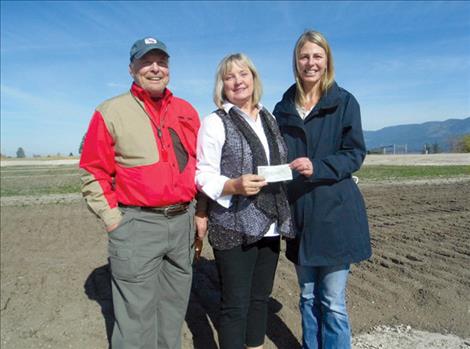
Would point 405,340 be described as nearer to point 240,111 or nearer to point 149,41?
point 240,111

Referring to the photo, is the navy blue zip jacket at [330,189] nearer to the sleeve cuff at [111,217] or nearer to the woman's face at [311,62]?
the woman's face at [311,62]

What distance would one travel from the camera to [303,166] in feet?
8.48

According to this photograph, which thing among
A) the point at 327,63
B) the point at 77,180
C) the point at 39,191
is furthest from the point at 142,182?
the point at 77,180

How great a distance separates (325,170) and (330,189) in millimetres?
199


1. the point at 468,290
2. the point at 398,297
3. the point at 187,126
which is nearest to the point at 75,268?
the point at 187,126

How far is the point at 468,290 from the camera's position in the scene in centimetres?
441

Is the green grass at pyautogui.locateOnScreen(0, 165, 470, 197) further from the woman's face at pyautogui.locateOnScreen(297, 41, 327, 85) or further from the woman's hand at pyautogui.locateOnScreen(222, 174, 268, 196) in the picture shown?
the woman's hand at pyautogui.locateOnScreen(222, 174, 268, 196)

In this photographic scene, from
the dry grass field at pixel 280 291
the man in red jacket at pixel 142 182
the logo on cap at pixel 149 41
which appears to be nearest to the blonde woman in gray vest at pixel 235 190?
the man in red jacket at pixel 142 182

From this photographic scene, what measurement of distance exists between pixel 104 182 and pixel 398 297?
3.44m

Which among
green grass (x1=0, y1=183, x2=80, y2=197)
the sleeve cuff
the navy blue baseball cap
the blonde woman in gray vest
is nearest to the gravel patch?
the blonde woman in gray vest

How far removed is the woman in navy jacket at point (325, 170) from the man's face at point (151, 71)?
2.95ft

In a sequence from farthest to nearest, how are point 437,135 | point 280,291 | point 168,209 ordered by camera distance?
point 437,135 < point 280,291 < point 168,209

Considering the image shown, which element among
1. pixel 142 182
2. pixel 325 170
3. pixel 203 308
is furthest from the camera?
pixel 203 308

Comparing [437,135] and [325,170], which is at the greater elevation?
[437,135]
